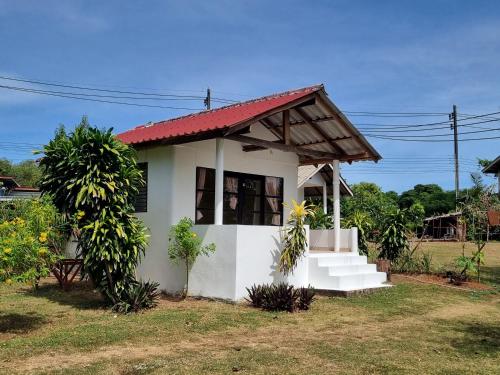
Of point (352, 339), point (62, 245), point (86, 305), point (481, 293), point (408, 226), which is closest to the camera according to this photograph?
point (352, 339)

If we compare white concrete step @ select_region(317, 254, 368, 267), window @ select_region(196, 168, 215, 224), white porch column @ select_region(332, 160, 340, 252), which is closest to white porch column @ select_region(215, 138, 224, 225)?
window @ select_region(196, 168, 215, 224)

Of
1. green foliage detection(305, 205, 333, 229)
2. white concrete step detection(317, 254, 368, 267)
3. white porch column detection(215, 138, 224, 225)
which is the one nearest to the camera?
white porch column detection(215, 138, 224, 225)

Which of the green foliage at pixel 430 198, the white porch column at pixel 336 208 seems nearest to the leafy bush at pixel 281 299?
the white porch column at pixel 336 208

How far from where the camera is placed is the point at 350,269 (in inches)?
488

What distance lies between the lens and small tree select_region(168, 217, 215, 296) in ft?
32.8

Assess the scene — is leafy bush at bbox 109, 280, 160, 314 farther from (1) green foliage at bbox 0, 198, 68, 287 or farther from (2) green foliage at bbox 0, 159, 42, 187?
(2) green foliage at bbox 0, 159, 42, 187

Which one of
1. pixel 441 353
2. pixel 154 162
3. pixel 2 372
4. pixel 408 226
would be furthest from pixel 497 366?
pixel 408 226

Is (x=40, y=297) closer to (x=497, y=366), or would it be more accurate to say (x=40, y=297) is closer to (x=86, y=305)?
(x=86, y=305)

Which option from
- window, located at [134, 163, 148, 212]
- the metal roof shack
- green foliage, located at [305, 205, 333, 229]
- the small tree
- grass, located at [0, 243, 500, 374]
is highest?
the metal roof shack

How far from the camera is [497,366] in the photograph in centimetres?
599

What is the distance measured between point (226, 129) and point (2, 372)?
5779mm

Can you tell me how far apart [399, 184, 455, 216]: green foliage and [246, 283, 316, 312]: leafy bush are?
35.3 meters

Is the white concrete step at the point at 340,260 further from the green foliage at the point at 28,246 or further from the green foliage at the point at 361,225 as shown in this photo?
the green foliage at the point at 28,246

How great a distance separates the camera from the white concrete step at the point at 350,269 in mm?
11789
